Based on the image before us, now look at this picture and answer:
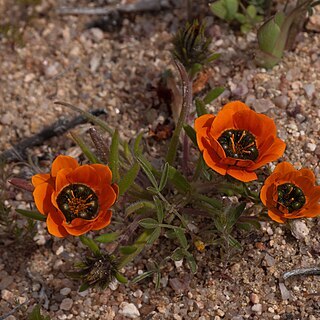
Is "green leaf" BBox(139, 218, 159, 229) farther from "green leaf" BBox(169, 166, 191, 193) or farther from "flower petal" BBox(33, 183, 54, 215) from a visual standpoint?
"flower petal" BBox(33, 183, 54, 215)

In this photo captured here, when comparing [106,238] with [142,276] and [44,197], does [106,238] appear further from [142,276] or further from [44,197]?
[44,197]

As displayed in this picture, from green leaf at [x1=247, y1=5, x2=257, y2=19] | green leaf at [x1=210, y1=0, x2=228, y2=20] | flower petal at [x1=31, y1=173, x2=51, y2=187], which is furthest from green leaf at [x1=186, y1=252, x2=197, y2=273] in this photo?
green leaf at [x1=247, y1=5, x2=257, y2=19]

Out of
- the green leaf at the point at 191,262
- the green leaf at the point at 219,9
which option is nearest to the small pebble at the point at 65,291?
the green leaf at the point at 191,262

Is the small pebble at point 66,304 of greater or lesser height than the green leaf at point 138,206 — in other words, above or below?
below

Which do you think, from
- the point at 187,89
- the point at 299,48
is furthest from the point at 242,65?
the point at 187,89

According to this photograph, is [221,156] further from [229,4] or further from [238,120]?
[229,4]

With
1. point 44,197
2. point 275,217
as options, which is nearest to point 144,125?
point 44,197

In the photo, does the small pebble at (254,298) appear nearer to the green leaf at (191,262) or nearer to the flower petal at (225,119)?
the green leaf at (191,262)
